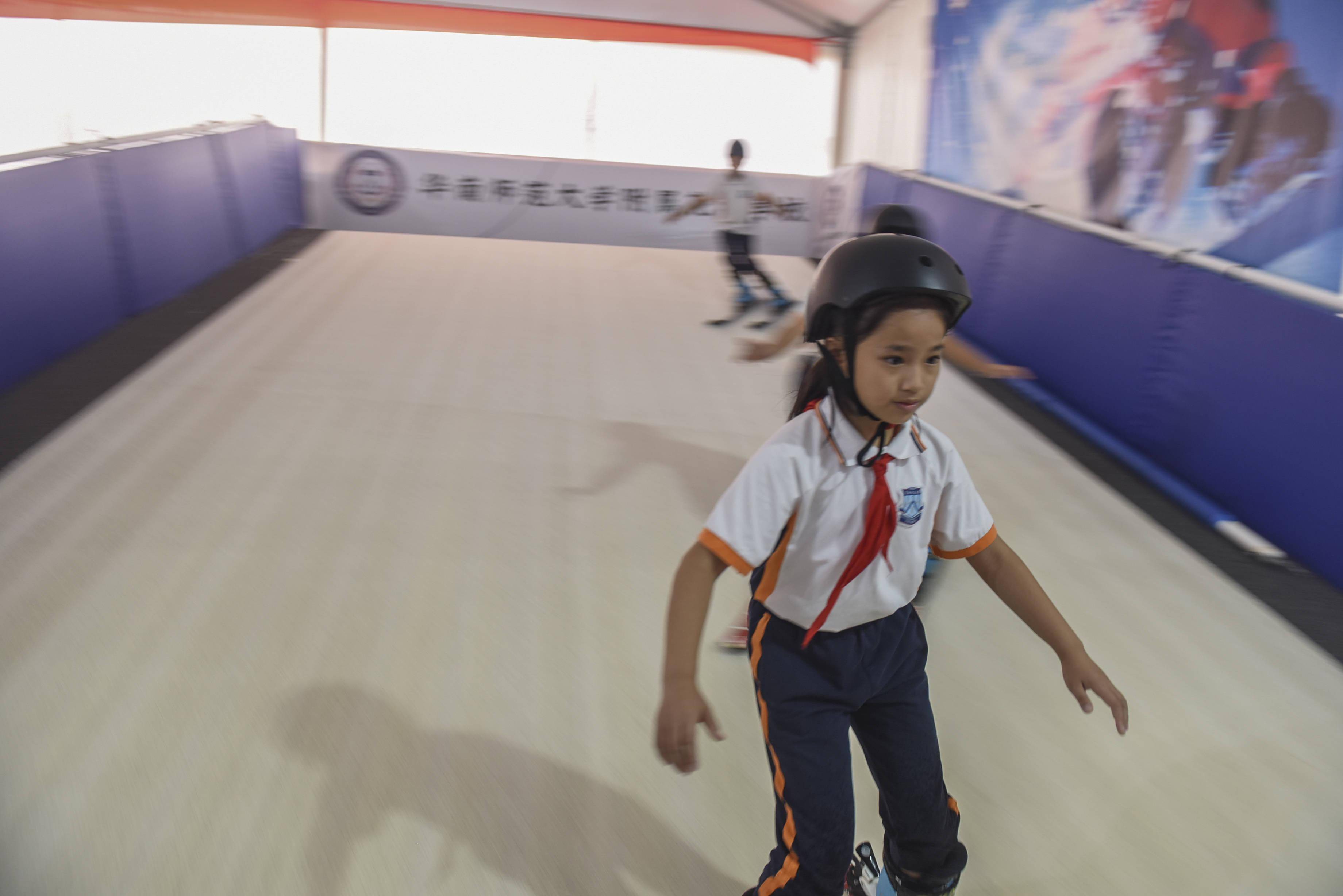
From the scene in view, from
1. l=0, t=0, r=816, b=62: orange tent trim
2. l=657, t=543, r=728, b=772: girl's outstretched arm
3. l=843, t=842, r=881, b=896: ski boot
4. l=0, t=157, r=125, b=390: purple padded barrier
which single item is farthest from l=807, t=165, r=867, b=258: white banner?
l=657, t=543, r=728, b=772: girl's outstretched arm

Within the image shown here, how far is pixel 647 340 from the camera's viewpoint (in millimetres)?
5902

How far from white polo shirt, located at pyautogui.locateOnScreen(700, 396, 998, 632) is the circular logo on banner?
916 cm

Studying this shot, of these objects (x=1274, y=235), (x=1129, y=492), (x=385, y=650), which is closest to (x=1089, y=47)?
(x=1274, y=235)

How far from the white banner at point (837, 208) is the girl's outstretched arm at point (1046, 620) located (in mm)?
7729

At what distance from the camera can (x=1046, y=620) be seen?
4.59 ft

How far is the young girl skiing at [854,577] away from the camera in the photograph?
49.2 inches

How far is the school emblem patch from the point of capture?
4.50 feet

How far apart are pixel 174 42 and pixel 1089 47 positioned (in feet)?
30.3

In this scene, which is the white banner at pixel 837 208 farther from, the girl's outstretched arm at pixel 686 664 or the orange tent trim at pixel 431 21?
the girl's outstretched arm at pixel 686 664

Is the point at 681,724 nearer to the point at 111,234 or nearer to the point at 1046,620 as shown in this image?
the point at 1046,620

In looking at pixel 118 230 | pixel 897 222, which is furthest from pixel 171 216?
pixel 897 222

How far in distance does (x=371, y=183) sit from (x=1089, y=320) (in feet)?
24.3

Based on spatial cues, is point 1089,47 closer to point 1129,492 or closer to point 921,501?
point 1129,492

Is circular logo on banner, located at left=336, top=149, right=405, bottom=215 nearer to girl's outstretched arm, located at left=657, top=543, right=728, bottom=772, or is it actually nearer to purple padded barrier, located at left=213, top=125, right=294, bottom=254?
purple padded barrier, located at left=213, top=125, right=294, bottom=254
